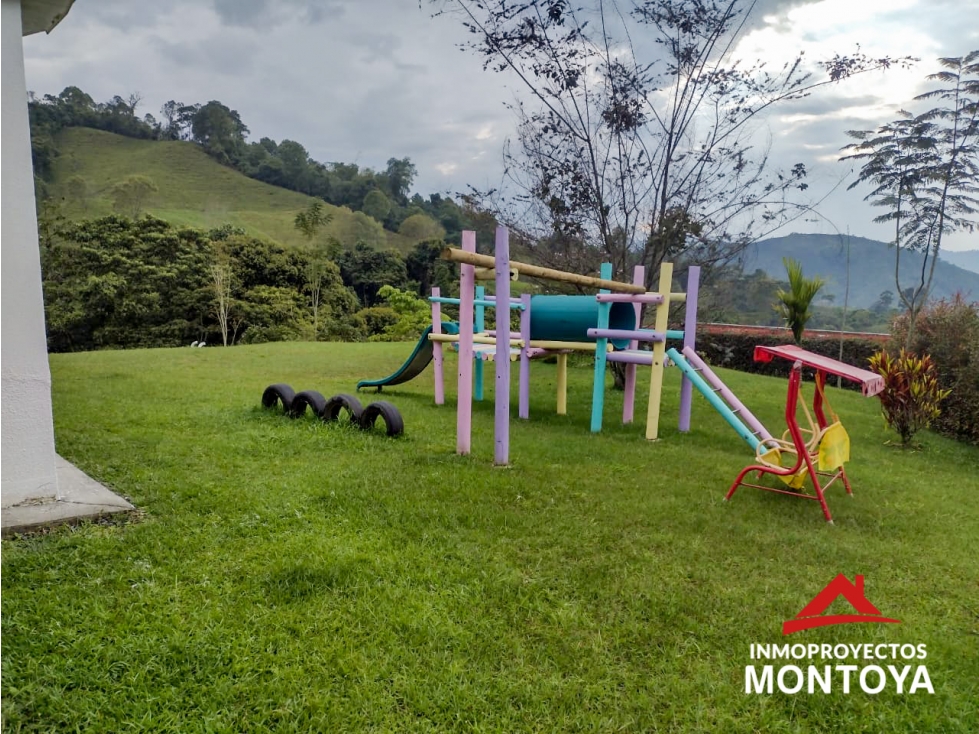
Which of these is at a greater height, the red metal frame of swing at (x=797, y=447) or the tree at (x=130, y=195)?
the tree at (x=130, y=195)

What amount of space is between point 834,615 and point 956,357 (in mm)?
7395

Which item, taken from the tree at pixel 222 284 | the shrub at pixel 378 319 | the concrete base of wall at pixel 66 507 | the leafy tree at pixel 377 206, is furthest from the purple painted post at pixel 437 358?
the leafy tree at pixel 377 206

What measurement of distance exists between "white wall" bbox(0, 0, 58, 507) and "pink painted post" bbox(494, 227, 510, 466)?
2926 millimetres

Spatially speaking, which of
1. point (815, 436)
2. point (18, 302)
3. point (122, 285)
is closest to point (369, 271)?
point (122, 285)

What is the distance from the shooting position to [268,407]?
6.75 metres

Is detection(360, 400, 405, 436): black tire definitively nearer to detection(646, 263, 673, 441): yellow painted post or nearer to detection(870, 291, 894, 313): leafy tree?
detection(646, 263, 673, 441): yellow painted post

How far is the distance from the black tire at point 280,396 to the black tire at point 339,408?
591 mm

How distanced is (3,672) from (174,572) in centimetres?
75

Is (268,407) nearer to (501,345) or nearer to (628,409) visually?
(501,345)

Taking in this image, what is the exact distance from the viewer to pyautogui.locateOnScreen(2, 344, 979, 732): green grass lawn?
6.88 feet

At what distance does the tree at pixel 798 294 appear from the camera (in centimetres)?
1216

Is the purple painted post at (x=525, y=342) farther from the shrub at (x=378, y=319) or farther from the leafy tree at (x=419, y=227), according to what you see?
the leafy tree at (x=419, y=227)

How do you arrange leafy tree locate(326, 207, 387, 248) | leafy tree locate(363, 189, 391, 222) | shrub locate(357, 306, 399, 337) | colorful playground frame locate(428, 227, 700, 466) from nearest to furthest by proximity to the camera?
colorful playground frame locate(428, 227, 700, 466), shrub locate(357, 306, 399, 337), leafy tree locate(326, 207, 387, 248), leafy tree locate(363, 189, 391, 222)

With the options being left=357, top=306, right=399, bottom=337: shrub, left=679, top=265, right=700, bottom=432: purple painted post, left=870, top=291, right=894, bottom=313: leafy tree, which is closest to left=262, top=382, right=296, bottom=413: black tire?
left=679, top=265, right=700, bottom=432: purple painted post
